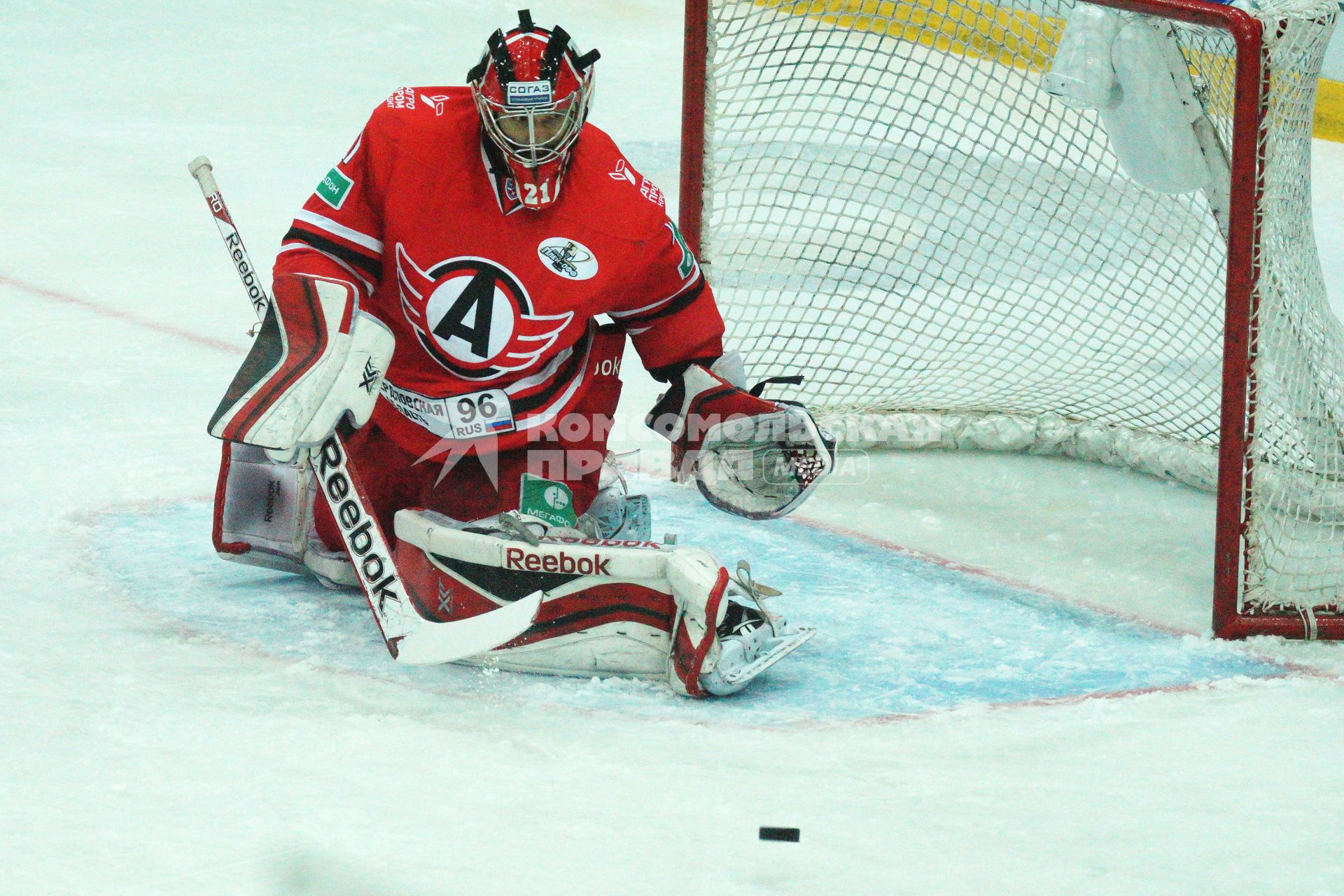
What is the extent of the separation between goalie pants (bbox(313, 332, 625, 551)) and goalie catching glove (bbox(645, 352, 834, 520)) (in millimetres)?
132

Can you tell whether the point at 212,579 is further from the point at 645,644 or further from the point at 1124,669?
the point at 1124,669

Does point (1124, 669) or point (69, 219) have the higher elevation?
point (69, 219)

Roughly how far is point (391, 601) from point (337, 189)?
0.67m

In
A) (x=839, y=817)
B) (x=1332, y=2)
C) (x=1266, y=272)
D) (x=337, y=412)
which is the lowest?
(x=839, y=817)

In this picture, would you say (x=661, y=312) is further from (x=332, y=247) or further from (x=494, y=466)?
(x=332, y=247)

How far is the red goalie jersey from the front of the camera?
8.23ft

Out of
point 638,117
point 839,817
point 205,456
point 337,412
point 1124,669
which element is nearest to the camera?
point 839,817

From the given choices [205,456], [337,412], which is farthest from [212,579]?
[205,456]

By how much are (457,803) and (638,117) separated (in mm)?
6805

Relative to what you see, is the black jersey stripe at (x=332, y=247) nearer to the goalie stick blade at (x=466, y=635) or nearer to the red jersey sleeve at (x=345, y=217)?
the red jersey sleeve at (x=345, y=217)

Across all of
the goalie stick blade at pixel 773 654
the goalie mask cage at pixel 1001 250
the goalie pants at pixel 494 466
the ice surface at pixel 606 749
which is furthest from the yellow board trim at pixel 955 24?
the goalie stick blade at pixel 773 654

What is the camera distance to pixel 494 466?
2664 millimetres

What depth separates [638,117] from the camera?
8398 millimetres

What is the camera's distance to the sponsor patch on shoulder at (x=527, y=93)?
2389 mm
